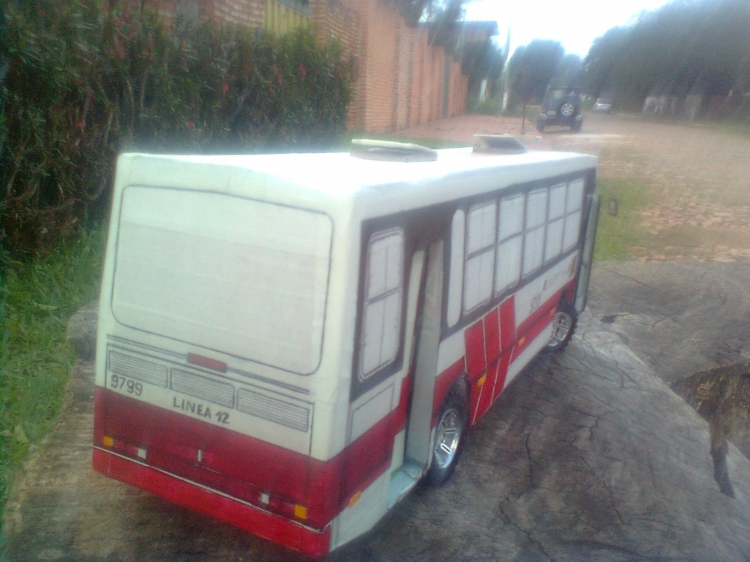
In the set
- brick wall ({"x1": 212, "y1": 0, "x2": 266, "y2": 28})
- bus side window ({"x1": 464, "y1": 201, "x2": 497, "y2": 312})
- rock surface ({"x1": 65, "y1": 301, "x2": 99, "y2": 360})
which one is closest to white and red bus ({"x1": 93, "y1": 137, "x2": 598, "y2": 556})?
bus side window ({"x1": 464, "y1": 201, "x2": 497, "y2": 312})

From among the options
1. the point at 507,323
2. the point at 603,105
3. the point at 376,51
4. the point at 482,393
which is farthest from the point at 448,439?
the point at 603,105

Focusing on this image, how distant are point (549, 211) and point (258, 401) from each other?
4.15 metres

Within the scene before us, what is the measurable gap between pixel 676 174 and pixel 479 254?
18.8 m

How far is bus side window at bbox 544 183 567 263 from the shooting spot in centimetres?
671

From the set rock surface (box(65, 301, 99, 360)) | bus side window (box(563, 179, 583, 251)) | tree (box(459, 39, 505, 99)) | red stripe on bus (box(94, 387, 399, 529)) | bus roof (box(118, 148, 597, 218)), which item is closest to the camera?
bus roof (box(118, 148, 597, 218))

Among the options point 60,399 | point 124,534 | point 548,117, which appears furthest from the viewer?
point 548,117

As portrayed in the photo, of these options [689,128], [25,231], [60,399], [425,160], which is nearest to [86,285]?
[25,231]

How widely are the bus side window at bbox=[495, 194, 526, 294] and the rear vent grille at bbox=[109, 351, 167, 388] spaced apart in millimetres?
2770

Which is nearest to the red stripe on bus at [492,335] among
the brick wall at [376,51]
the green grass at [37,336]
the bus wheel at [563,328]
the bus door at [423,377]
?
the bus door at [423,377]

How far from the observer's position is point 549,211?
6.65m

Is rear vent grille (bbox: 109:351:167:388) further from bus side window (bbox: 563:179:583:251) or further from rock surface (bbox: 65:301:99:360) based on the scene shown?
bus side window (bbox: 563:179:583:251)

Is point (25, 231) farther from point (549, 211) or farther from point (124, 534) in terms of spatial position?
point (549, 211)

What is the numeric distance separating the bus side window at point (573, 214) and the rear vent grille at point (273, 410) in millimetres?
4825

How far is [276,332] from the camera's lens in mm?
3424
